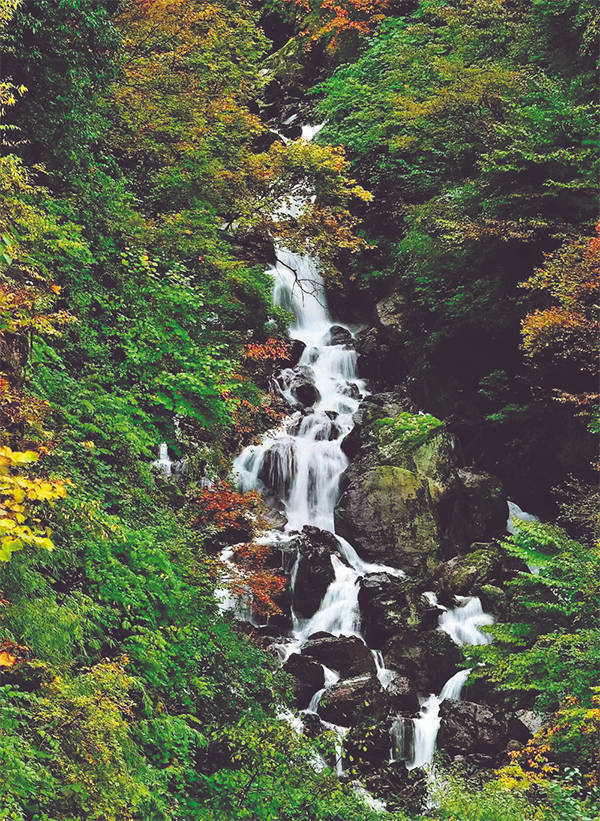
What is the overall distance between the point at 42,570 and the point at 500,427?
11855 millimetres

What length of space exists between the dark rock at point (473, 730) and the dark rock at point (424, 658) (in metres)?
1.03

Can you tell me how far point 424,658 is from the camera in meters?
10.6

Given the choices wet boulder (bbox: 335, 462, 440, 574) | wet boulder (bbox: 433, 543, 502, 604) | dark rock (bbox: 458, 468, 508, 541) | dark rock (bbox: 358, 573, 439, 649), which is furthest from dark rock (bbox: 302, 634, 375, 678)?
dark rock (bbox: 458, 468, 508, 541)

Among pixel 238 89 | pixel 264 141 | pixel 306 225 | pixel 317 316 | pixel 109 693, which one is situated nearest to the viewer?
pixel 109 693

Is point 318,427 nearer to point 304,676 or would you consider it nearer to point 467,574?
point 467,574

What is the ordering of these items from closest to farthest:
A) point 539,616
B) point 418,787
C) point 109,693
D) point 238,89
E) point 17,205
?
point 109,693 < point 17,205 < point 418,787 < point 539,616 < point 238,89

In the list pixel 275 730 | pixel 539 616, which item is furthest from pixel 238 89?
pixel 275 730

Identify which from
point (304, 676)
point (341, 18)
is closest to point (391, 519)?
point (304, 676)

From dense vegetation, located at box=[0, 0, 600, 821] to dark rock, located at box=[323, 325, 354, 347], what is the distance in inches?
58.9

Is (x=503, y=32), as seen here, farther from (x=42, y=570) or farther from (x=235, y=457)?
(x=42, y=570)

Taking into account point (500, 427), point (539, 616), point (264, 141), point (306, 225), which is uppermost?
point (264, 141)

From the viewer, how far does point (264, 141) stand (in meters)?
20.8

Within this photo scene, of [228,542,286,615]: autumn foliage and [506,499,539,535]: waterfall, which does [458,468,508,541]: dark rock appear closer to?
[506,499,539,535]: waterfall

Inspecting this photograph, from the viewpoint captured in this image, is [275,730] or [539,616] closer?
[275,730]
